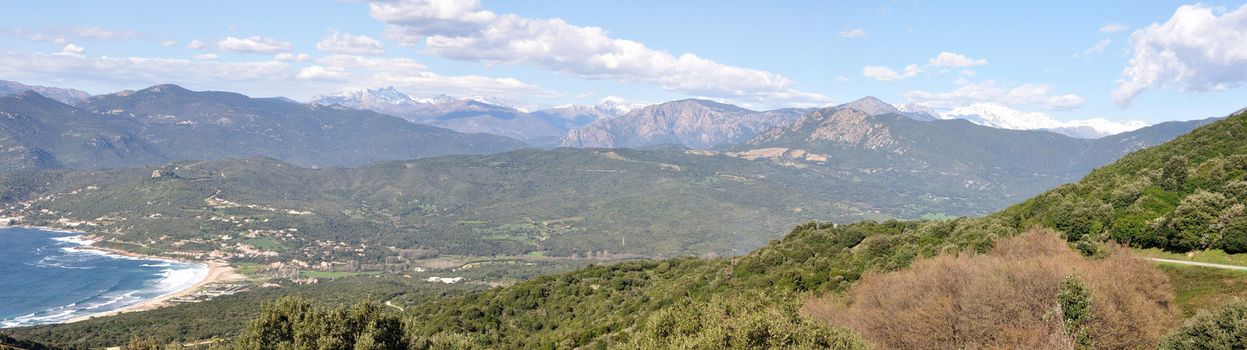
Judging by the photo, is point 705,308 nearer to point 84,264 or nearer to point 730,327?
point 730,327

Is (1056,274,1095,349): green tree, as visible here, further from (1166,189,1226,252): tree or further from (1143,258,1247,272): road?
(1166,189,1226,252): tree

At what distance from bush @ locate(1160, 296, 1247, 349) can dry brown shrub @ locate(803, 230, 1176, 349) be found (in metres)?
3.07

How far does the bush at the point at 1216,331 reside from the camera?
66.6 ft

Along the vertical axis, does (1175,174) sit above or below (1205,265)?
above

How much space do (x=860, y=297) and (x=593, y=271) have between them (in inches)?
1975

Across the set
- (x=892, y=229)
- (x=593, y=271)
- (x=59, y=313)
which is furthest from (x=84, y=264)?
(x=892, y=229)

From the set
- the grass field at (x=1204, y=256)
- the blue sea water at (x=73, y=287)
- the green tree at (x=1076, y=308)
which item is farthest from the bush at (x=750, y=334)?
the blue sea water at (x=73, y=287)

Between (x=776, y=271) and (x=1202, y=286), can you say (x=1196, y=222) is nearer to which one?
(x=1202, y=286)

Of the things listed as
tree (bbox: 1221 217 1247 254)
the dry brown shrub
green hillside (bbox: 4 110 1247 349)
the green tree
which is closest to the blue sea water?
green hillside (bbox: 4 110 1247 349)

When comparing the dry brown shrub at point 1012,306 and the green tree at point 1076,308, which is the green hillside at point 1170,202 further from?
the green tree at point 1076,308

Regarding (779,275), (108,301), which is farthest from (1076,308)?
(108,301)

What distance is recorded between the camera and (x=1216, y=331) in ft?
68.0

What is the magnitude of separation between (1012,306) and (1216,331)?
669cm

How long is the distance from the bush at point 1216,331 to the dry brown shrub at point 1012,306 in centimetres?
307
